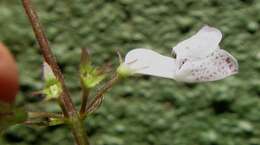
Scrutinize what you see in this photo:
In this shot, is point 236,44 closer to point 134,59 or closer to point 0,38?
point 0,38

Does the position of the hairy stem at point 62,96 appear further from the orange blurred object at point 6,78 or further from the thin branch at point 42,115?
the orange blurred object at point 6,78

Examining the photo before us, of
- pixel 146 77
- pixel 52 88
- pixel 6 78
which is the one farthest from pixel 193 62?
pixel 146 77

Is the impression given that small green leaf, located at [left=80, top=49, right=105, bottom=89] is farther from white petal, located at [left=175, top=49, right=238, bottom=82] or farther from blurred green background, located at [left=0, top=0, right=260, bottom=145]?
blurred green background, located at [left=0, top=0, right=260, bottom=145]

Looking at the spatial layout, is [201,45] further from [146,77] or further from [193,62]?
[146,77]

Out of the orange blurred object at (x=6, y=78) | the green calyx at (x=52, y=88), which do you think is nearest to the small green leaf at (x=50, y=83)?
the green calyx at (x=52, y=88)

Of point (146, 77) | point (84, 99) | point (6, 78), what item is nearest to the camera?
point (84, 99)

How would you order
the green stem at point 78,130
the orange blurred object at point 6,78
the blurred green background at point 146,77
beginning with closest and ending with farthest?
1. the green stem at point 78,130
2. the orange blurred object at point 6,78
3. the blurred green background at point 146,77

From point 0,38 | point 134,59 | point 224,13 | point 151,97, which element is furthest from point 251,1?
point 134,59
